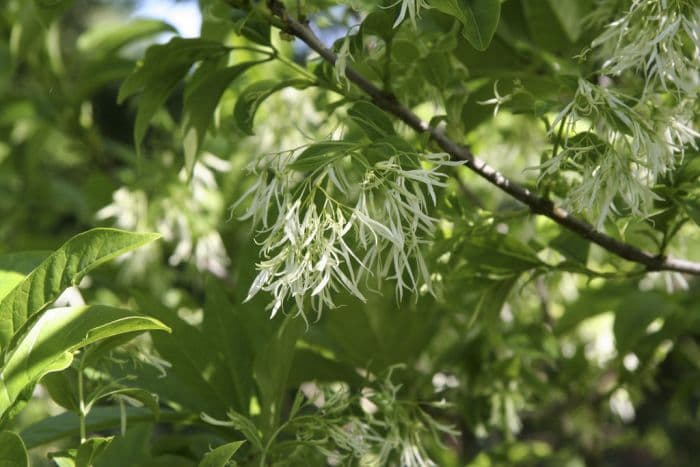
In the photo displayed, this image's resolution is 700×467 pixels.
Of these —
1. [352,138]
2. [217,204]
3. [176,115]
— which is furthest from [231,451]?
[176,115]

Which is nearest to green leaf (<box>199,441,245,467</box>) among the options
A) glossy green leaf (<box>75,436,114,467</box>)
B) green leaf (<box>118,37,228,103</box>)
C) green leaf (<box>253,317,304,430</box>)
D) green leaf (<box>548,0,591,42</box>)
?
glossy green leaf (<box>75,436,114,467</box>)

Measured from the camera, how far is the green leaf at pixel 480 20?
763 millimetres

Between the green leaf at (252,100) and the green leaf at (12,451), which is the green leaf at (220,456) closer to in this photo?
the green leaf at (12,451)

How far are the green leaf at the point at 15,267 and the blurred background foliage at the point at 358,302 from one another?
Answer: 0.09 m

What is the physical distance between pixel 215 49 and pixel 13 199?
4.54 ft

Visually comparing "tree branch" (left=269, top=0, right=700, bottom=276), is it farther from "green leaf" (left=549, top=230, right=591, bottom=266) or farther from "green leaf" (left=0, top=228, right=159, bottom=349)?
"green leaf" (left=0, top=228, right=159, bottom=349)

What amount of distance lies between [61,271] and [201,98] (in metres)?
0.33

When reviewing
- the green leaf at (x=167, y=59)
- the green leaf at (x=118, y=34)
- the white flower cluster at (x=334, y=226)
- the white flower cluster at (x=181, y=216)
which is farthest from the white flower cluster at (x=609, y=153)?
the white flower cluster at (x=181, y=216)

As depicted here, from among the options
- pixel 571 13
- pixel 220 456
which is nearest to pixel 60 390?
pixel 220 456

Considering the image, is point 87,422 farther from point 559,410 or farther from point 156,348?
point 559,410

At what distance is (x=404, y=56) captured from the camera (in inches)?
37.3

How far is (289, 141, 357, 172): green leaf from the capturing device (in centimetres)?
72

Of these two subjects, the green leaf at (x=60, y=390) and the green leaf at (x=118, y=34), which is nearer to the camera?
the green leaf at (x=60, y=390)

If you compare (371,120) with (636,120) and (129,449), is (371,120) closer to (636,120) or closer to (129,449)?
(636,120)
